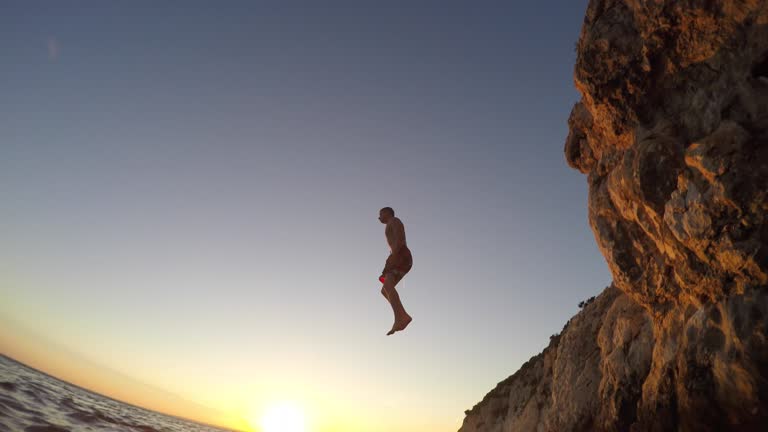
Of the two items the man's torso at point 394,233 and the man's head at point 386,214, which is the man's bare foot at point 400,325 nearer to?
the man's torso at point 394,233

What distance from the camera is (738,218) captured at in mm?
5074

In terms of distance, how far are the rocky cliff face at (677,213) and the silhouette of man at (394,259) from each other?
446 centimetres

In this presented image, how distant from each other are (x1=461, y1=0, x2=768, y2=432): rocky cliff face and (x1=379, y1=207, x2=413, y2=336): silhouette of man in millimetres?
4458

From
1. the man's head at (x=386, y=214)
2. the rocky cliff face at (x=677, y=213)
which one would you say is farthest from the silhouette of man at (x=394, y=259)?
the rocky cliff face at (x=677, y=213)

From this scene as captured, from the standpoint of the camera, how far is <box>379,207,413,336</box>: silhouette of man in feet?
32.3

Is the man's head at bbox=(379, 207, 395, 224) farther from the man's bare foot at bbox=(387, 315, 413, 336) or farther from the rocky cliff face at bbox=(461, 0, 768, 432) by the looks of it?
the rocky cliff face at bbox=(461, 0, 768, 432)

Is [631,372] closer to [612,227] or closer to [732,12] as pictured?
[612,227]

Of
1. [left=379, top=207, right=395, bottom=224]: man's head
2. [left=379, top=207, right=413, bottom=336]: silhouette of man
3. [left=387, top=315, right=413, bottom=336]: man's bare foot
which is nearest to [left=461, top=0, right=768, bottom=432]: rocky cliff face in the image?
[left=387, top=315, right=413, bottom=336]: man's bare foot

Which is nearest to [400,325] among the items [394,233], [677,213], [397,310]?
[397,310]

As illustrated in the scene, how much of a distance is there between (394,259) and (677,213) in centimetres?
614

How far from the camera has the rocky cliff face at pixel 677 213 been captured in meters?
4.95

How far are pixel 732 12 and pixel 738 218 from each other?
3.30 meters

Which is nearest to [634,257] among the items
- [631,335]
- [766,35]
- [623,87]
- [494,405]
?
[631,335]

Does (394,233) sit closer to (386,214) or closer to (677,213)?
(386,214)
